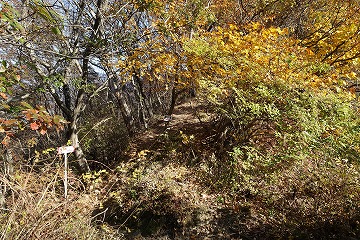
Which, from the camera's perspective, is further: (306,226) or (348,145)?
(306,226)

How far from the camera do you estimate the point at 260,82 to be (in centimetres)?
491

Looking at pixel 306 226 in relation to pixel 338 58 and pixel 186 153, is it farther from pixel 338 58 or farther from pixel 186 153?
pixel 338 58

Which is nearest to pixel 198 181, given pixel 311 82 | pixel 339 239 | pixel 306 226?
pixel 306 226

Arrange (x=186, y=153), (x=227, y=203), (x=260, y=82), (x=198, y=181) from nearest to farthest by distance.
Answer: (x=260, y=82), (x=227, y=203), (x=198, y=181), (x=186, y=153)

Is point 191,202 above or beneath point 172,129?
beneath

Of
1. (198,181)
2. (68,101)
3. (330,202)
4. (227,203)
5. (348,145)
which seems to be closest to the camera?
(348,145)

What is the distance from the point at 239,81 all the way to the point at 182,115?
187 inches

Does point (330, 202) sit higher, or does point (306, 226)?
point (330, 202)

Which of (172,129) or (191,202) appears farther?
(172,129)

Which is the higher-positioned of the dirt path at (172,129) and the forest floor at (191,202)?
the dirt path at (172,129)

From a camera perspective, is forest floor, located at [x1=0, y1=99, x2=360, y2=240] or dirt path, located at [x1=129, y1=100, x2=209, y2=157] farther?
dirt path, located at [x1=129, y1=100, x2=209, y2=157]

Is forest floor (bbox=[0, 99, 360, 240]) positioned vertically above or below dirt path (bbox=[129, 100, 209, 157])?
below

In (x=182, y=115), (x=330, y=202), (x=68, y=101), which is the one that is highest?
(x=68, y=101)

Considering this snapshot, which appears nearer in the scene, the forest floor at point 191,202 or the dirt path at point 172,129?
the forest floor at point 191,202
